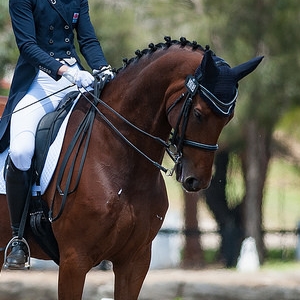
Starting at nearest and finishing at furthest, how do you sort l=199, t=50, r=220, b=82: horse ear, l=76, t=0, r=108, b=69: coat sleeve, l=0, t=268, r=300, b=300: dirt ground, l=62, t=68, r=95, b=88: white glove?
1. l=199, t=50, r=220, b=82: horse ear
2. l=62, t=68, r=95, b=88: white glove
3. l=76, t=0, r=108, b=69: coat sleeve
4. l=0, t=268, r=300, b=300: dirt ground

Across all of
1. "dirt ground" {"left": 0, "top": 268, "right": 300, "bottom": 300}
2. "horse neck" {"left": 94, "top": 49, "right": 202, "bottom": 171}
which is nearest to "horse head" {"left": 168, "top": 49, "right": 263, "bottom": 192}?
"horse neck" {"left": 94, "top": 49, "right": 202, "bottom": 171}

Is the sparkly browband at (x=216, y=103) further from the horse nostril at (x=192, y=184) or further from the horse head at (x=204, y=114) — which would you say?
the horse nostril at (x=192, y=184)

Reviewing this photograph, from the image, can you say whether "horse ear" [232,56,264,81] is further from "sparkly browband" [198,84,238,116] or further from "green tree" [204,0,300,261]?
"green tree" [204,0,300,261]

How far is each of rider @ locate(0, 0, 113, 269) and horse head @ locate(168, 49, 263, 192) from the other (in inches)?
29.9

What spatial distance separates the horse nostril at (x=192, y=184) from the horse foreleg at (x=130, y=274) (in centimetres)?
68

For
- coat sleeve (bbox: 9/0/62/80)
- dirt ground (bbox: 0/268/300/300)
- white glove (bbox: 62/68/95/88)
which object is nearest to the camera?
white glove (bbox: 62/68/95/88)

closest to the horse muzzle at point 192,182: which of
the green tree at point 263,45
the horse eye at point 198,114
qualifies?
the horse eye at point 198,114

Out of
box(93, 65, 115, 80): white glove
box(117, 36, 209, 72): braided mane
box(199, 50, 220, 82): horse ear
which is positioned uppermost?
box(117, 36, 209, 72): braided mane

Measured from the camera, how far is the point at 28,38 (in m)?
5.66

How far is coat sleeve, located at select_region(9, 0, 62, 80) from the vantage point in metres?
5.61

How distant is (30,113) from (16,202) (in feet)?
1.85

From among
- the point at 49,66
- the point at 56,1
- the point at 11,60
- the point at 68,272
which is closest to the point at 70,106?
the point at 49,66

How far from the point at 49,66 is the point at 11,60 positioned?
7295mm

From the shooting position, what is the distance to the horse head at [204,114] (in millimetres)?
5043
